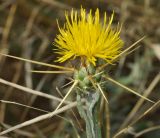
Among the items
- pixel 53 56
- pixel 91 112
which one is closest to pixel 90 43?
pixel 91 112

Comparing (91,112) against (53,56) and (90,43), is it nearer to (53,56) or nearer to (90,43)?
(90,43)

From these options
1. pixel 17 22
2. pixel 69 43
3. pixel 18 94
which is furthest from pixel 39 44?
pixel 69 43

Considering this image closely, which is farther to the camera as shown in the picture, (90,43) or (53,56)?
(53,56)

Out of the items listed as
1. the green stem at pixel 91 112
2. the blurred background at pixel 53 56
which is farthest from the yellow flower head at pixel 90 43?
the blurred background at pixel 53 56

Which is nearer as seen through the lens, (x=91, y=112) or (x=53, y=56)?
(x=91, y=112)

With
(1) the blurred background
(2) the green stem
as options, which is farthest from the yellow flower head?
(1) the blurred background

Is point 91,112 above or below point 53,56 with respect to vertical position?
below

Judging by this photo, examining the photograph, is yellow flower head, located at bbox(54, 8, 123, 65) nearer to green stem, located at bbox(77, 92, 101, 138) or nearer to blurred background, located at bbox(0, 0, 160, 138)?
green stem, located at bbox(77, 92, 101, 138)

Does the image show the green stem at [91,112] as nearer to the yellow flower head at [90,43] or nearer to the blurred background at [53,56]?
the yellow flower head at [90,43]

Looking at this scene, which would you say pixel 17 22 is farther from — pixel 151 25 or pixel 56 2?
pixel 151 25
